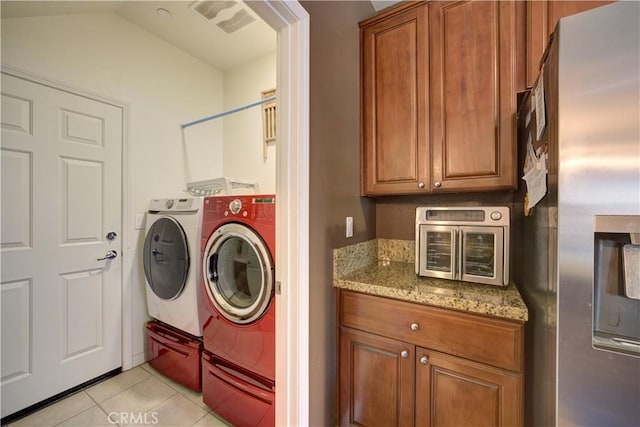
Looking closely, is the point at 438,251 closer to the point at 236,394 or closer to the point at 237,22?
the point at 236,394

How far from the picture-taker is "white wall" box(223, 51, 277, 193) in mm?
2525

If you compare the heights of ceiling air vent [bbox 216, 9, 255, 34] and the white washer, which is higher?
ceiling air vent [bbox 216, 9, 255, 34]

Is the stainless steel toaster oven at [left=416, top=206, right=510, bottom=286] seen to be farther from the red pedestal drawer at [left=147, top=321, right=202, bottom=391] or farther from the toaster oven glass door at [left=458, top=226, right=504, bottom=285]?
the red pedestal drawer at [left=147, top=321, right=202, bottom=391]

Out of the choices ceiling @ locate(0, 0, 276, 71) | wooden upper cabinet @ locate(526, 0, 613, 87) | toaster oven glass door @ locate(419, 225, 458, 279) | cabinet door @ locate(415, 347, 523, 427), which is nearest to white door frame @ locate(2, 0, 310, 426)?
cabinet door @ locate(415, 347, 523, 427)

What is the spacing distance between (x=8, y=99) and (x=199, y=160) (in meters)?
1.26

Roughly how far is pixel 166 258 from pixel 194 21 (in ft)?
6.26

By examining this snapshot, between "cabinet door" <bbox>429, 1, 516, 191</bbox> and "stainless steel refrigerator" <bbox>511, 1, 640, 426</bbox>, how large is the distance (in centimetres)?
62

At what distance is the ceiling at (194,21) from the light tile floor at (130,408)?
243cm

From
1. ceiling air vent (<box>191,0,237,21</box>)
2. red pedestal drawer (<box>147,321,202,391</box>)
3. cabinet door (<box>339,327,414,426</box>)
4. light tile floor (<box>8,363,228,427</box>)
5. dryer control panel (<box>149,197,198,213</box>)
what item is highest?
ceiling air vent (<box>191,0,237,21</box>)

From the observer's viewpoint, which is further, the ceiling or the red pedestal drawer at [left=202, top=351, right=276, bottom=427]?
the ceiling

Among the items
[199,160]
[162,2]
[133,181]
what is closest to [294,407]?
[133,181]

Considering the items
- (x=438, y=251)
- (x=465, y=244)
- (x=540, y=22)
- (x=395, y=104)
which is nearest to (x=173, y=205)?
(x=395, y=104)

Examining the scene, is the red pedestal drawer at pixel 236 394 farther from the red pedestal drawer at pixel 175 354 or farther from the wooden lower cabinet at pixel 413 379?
the wooden lower cabinet at pixel 413 379

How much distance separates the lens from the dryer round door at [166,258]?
1.81 m
